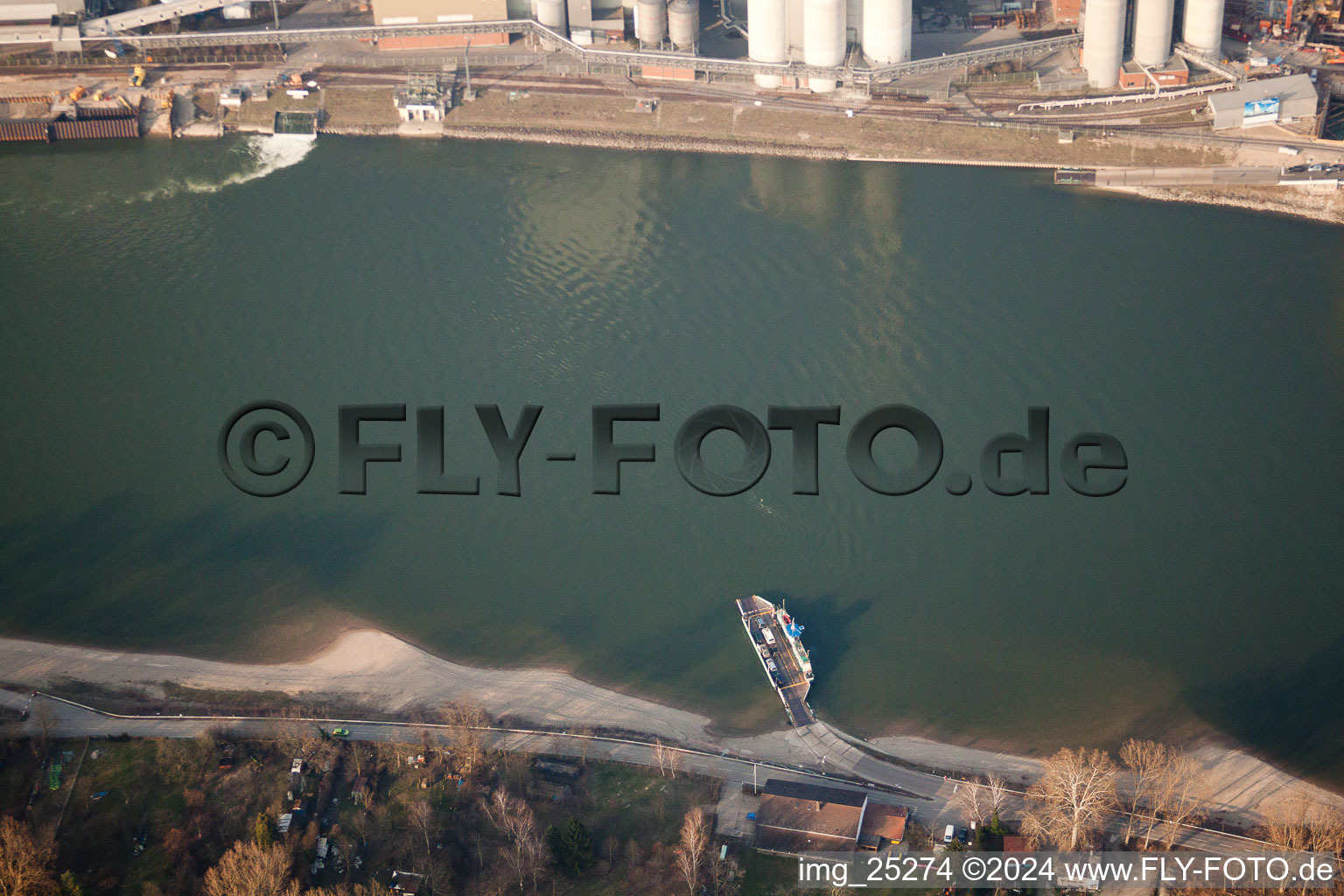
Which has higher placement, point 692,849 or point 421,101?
point 421,101

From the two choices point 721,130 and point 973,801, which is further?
point 721,130

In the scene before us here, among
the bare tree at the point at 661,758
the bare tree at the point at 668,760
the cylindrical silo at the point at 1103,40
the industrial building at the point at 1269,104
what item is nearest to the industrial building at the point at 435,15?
the cylindrical silo at the point at 1103,40

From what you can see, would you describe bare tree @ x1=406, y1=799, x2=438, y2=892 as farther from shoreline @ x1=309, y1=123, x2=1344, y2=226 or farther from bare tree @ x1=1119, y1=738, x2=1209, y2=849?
shoreline @ x1=309, y1=123, x2=1344, y2=226

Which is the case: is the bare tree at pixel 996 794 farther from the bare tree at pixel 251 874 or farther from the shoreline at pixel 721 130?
the shoreline at pixel 721 130

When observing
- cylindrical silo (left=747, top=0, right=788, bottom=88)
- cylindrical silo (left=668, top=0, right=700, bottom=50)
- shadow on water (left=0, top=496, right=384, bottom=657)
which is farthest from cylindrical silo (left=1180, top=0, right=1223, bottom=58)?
shadow on water (left=0, top=496, right=384, bottom=657)

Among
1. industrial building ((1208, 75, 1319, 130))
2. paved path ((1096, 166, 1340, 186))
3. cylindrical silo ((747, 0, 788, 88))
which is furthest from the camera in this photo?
cylindrical silo ((747, 0, 788, 88))

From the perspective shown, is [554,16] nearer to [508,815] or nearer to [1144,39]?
[1144,39]

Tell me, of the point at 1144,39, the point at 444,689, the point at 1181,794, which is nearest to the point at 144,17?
the point at 444,689
